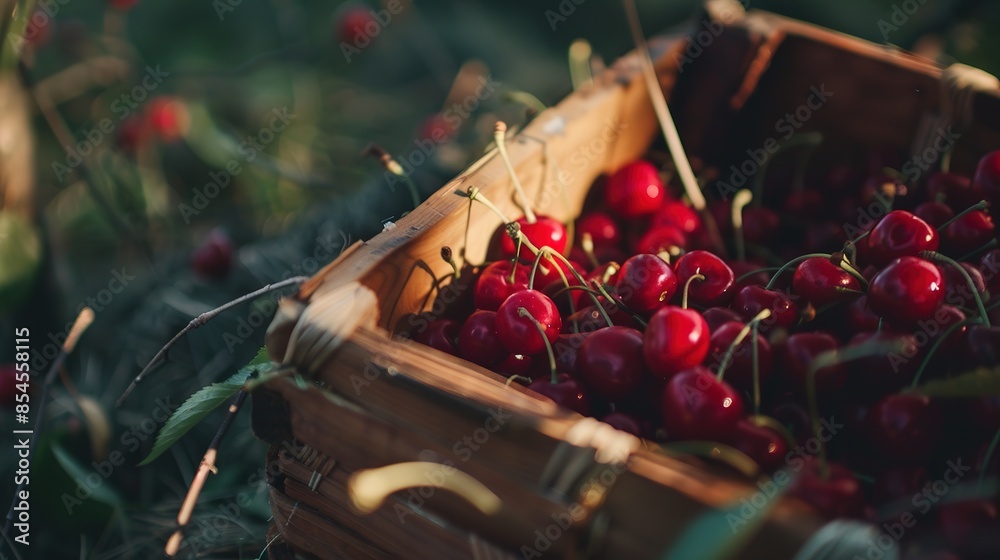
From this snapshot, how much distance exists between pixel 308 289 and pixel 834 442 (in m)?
0.51

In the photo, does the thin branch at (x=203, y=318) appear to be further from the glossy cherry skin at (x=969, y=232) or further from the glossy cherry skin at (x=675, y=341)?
the glossy cherry skin at (x=969, y=232)

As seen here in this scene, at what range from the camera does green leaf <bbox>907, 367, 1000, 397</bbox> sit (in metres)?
0.57

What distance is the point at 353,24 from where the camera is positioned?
178 centimetres

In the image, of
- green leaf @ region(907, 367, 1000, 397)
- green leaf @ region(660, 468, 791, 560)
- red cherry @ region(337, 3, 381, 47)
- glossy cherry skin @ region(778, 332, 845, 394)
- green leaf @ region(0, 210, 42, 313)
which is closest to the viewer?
green leaf @ region(660, 468, 791, 560)

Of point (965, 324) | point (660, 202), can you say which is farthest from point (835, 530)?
point (660, 202)

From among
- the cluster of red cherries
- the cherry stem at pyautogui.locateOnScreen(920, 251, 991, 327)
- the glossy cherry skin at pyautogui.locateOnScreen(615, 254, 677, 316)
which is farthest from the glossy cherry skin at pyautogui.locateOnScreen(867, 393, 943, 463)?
the glossy cherry skin at pyautogui.locateOnScreen(615, 254, 677, 316)

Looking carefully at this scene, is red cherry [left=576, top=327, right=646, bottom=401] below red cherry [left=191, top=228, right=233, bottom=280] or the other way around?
the other way around

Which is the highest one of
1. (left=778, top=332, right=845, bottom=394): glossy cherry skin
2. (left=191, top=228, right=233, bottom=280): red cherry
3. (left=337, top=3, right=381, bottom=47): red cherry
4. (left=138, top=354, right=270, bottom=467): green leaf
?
(left=337, top=3, right=381, bottom=47): red cherry

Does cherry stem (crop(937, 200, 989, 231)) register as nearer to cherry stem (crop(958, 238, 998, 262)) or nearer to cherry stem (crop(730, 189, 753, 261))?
cherry stem (crop(958, 238, 998, 262))

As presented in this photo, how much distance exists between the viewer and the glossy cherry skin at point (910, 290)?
0.68 metres

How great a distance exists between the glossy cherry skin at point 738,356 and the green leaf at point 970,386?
13 centimetres

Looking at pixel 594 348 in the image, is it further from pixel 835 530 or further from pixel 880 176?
pixel 880 176

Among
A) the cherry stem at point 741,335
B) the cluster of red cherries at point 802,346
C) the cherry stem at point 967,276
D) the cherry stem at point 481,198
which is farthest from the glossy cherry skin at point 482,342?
the cherry stem at point 967,276

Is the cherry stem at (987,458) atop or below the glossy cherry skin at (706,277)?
below
